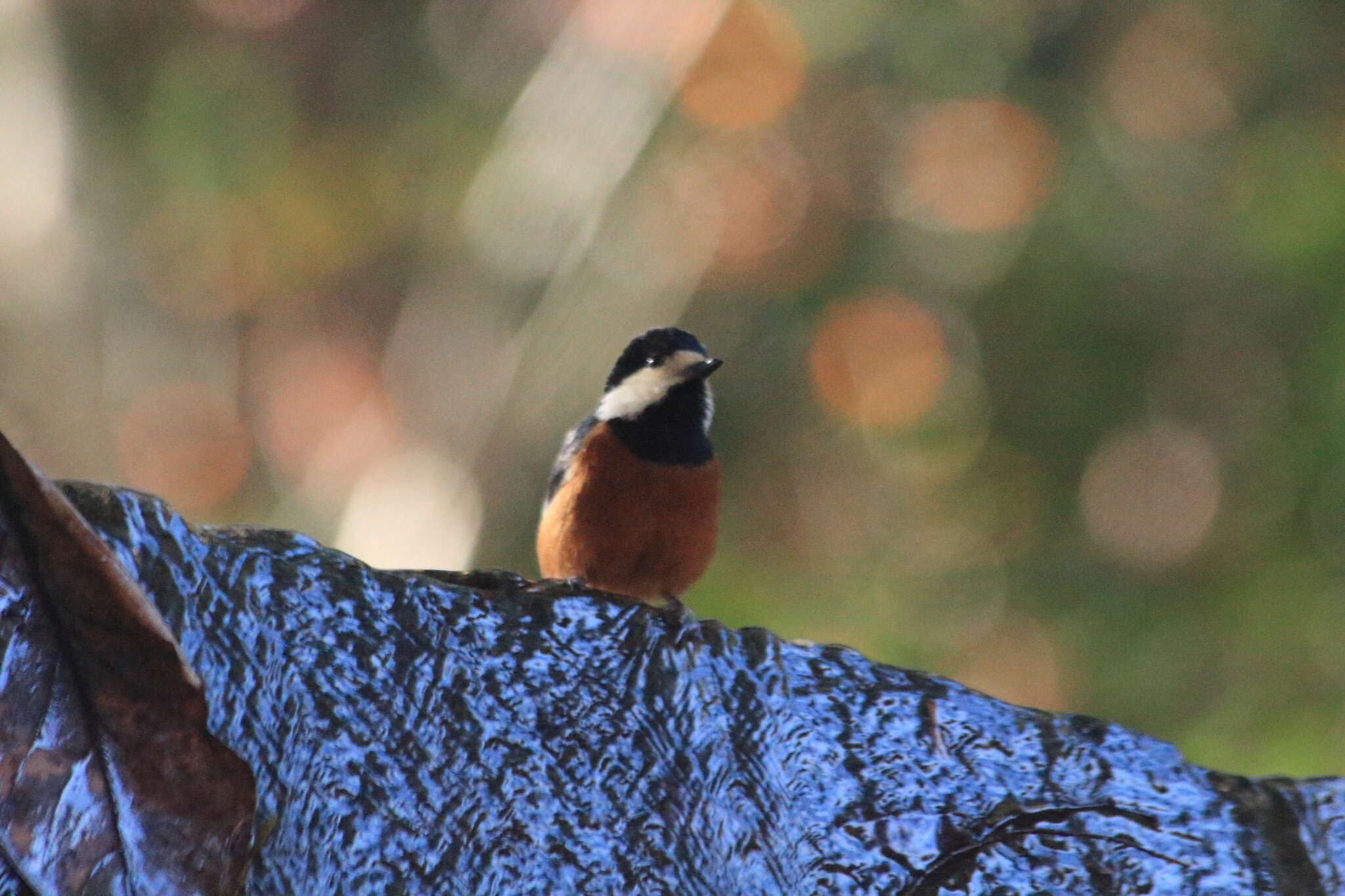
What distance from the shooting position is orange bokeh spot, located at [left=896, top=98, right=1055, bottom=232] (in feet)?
25.8

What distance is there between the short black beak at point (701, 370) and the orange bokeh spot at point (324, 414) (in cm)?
480

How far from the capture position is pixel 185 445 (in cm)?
948

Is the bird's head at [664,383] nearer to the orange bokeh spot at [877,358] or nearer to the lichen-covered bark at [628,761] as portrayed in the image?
the lichen-covered bark at [628,761]

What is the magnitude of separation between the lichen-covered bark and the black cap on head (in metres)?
1.65

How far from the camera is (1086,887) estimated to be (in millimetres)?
2438

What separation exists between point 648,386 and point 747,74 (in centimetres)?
477

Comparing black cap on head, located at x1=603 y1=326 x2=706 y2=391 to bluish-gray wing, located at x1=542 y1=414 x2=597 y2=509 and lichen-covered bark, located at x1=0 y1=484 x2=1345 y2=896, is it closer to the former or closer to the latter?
bluish-gray wing, located at x1=542 y1=414 x2=597 y2=509

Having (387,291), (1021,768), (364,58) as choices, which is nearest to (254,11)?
(364,58)

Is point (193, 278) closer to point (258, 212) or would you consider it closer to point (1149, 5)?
point (258, 212)

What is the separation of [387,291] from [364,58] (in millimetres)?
1471

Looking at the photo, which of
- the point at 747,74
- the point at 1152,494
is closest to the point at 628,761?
the point at 1152,494

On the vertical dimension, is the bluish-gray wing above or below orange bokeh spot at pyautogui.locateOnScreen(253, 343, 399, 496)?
below

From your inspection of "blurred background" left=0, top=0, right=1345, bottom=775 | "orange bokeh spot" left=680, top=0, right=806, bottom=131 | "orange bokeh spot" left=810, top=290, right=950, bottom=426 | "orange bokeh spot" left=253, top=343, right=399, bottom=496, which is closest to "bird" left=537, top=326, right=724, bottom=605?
"blurred background" left=0, top=0, right=1345, bottom=775

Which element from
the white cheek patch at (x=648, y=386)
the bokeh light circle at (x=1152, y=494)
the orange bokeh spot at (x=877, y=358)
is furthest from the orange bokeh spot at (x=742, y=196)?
the white cheek patch at (x=648, y=386)
